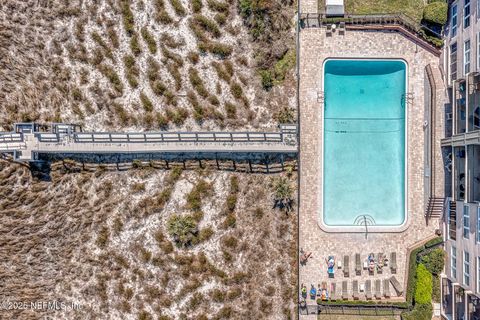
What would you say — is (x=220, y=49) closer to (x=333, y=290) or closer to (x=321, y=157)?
(x=321, y=157)

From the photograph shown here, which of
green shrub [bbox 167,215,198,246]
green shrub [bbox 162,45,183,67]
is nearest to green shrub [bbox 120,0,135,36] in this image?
green shrub [bbox 162,45,183,67]

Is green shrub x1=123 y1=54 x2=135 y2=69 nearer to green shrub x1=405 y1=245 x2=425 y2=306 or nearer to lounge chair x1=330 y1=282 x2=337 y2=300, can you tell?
lounge chair x1=330 y1=282 x2=337 y2=300

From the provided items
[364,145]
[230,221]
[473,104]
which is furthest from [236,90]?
[473,104]

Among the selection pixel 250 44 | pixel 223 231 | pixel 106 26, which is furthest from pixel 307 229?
pixel 106 26

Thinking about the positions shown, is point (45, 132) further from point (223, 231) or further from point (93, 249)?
point (223, 231)

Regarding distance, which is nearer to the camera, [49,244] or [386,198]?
[49,244]

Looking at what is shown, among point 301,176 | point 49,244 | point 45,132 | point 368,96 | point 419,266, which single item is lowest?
point 419,266

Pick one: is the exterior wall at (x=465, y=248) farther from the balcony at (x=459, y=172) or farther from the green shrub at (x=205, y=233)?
the green shrub at (x=205, y=233)

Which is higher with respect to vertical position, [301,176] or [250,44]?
[250,44]
